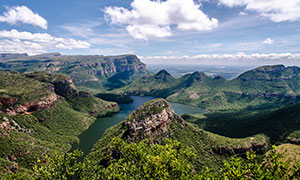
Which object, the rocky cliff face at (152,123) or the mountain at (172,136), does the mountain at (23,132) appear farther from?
the rocky cliff face at (152,123)

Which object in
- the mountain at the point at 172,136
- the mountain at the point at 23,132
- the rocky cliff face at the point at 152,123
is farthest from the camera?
the rocky cliff face at the point at 152,123

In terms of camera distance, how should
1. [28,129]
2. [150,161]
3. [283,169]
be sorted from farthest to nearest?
[28,129] < [150,161] < [283,169]

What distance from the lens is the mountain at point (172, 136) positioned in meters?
134

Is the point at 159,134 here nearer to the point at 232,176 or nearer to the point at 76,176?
the point at 76,176

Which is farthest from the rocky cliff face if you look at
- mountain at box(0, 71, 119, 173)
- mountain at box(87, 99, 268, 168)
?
mountain at box(0, 71, 119, 173)

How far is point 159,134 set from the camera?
14250cm

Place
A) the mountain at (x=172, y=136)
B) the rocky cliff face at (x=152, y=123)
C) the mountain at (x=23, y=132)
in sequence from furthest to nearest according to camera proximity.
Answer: the rocky cliff face at (x=152, y=123) → the mountain at (x=172, y=136) → the mountain at (x=23, y=132)

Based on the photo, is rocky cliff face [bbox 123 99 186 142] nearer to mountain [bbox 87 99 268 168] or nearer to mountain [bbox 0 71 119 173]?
mountain [bbox 87 99 268 168]

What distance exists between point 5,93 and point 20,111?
24.5 metres

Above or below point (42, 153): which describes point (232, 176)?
above

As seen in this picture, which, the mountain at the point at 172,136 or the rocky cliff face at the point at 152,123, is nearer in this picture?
the mountain at the point at 172,136

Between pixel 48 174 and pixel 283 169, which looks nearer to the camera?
pixel 283 169

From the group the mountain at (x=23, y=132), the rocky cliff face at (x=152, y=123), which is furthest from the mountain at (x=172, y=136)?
the mountain at (x=23, y=132)

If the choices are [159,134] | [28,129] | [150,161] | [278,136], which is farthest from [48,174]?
[278,136]
